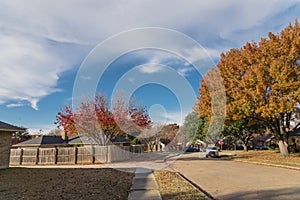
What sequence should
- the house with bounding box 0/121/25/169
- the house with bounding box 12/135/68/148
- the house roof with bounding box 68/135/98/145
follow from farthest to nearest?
the house with bounding box 12/135/68/148
the house roof with bounding box 68/135/98/145
the house with bounding box 0/121/25/169

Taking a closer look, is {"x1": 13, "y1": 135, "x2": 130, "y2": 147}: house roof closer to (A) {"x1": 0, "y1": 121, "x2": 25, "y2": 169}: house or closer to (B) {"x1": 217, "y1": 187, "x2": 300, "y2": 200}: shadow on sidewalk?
(A) {"x1": 0, "y1": 121, "x2": 25, "y2": 169}: house

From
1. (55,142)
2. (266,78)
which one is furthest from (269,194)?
(55,142)

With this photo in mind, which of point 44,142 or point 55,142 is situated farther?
point 55,142

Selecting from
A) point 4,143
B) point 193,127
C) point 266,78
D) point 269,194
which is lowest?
point 269,194

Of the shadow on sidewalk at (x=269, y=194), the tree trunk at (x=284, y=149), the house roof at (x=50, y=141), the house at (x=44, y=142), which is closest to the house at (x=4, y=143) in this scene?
the house roof at (x=50, y=141)

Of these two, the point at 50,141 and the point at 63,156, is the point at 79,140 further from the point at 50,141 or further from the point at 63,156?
the point at 63,156

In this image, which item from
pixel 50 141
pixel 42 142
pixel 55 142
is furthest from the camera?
pixel 55 142

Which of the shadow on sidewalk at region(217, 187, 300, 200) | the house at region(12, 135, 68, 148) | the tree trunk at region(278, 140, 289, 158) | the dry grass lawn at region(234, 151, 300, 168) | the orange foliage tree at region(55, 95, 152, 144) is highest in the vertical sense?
the orange foliage tree at region(55, 95, 152, 144)

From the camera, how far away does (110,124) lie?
2150 centimetres

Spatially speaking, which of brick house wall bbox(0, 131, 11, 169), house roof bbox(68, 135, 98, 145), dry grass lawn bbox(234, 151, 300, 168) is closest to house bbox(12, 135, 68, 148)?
house roof bbox(68, 135, 98, 145)

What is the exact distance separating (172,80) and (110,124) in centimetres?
725

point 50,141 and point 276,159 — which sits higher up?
point 50,141

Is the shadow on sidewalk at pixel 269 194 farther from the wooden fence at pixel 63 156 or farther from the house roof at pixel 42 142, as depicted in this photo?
the house roof at pixel 42 142

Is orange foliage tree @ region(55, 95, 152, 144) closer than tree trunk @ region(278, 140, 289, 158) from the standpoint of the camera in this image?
No
